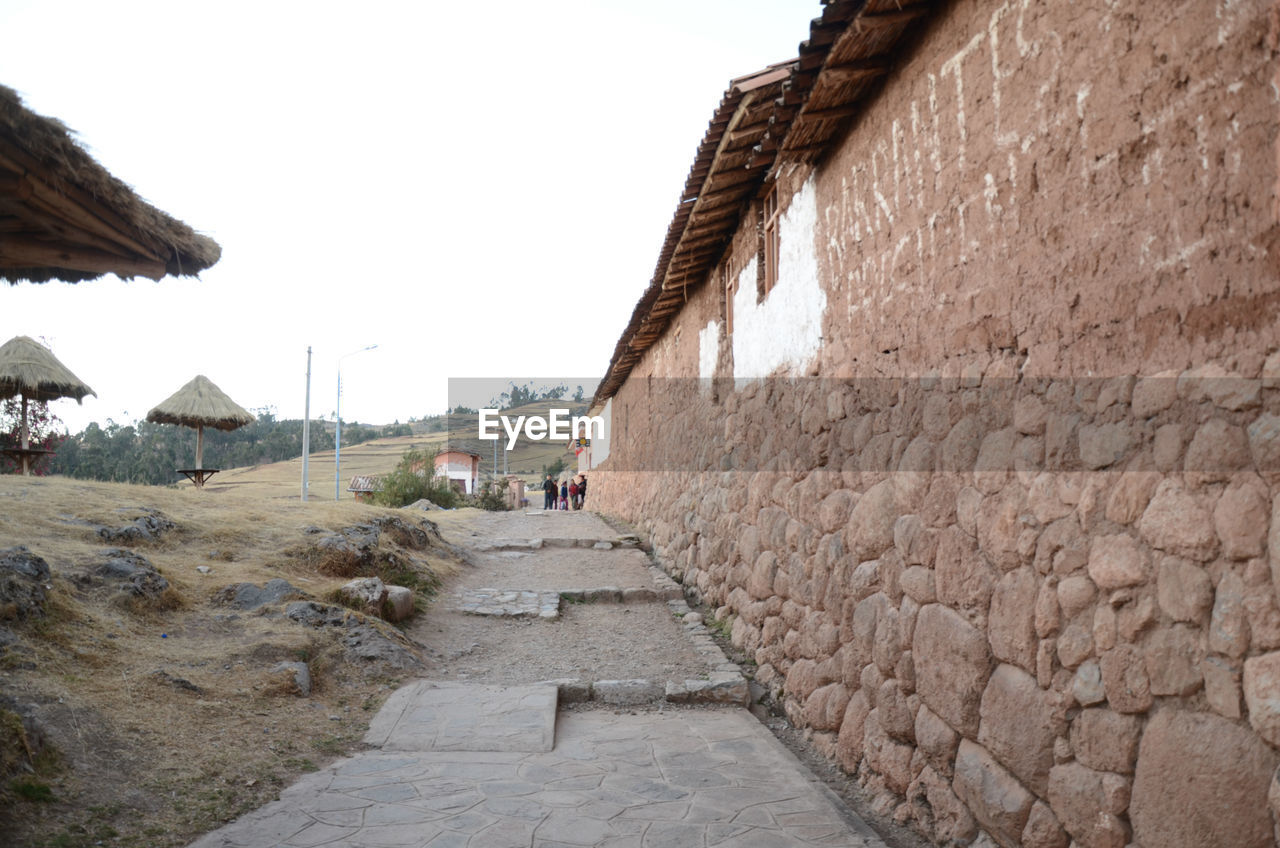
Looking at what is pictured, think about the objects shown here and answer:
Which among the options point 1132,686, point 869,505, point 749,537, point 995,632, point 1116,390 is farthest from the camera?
point 749,537

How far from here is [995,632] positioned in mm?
2967

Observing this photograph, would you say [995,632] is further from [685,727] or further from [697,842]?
[685,727]

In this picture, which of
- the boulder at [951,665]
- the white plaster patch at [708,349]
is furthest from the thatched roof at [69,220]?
the white plaster patch at [708,349]

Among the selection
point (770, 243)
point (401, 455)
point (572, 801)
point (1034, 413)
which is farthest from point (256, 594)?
point (401, 455)

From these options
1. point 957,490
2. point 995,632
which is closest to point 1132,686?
point 995,632

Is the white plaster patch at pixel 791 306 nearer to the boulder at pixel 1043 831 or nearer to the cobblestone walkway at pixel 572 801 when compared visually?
the cobblestone walkway at pixel 572 801

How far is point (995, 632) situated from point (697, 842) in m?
1.50

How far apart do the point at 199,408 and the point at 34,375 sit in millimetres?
4018

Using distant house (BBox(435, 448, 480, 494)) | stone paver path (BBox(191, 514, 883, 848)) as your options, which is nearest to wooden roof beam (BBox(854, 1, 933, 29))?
stone paver path (BBox(191, 514, 883, 848))

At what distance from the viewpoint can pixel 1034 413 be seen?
2818mm

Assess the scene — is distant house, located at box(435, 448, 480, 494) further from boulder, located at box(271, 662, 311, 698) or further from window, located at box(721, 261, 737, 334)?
boulder, located at box(271, 662, 311, 698)

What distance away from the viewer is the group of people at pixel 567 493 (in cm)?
2555

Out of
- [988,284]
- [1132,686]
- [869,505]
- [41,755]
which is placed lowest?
[41,755]

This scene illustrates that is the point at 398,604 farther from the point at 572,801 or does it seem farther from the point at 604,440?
the point at 604,440
